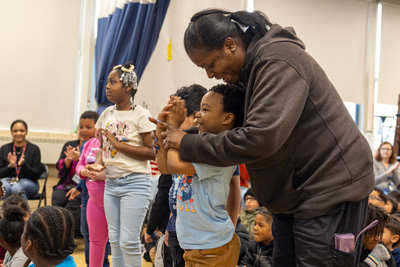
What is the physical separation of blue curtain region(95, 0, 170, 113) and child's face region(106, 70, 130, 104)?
250 centimetres

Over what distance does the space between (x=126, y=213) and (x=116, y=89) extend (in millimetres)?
785

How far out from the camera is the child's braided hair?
6.10ft

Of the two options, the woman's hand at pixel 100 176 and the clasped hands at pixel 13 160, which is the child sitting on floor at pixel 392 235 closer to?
the woman's hand at pixel 100 176

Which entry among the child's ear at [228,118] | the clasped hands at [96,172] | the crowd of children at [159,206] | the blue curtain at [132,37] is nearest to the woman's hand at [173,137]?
the crowd of children at [159,206]

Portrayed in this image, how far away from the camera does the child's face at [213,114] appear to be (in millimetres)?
1861

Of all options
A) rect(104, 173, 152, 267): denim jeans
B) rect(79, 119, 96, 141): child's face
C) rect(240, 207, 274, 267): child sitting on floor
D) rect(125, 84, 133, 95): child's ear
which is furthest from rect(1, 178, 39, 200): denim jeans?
rect(240, 207, 274, 267): child sitting on floor

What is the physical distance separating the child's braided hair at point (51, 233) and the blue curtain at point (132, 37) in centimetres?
379

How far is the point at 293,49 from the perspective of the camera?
4.74 feet

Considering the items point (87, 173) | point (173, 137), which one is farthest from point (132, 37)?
point (173, 137)

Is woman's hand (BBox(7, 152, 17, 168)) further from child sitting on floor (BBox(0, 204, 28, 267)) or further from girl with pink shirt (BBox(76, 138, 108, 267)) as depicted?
child sitting on floor (BBox(0, 204, 28, 267))

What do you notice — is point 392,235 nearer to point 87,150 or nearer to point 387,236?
point 387,236

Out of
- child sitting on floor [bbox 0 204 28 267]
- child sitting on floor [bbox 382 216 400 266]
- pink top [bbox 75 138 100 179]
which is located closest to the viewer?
child sitting on floor [bbox 0 204 28 267]

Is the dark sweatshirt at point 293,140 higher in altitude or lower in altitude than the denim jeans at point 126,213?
higher

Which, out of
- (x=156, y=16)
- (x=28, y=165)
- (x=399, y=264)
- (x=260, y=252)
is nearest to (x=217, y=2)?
(x=156, y=16)
